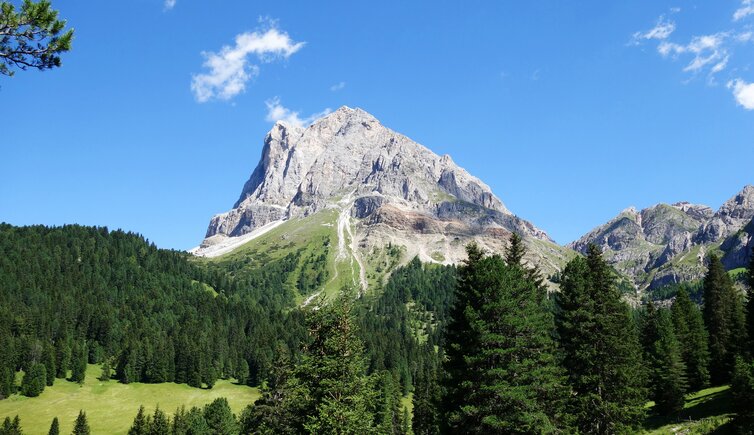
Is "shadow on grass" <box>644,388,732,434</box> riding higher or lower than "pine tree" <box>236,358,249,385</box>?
lower

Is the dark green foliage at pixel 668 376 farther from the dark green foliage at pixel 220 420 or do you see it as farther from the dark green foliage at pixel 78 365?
the dark green foliage at pixel 78 365

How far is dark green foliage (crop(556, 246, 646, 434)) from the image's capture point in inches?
1533

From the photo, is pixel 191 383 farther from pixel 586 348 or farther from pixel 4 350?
pixel 586 348

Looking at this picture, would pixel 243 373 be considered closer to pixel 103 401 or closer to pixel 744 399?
pixel 103 401

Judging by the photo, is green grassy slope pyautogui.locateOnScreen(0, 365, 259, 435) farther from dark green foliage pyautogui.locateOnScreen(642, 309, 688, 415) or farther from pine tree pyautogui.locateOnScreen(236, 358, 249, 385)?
dark green foliage pyautogui.locateOnScreen(642, 309, 688, 415)

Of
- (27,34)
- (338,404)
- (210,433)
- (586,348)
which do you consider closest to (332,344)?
(338,404)

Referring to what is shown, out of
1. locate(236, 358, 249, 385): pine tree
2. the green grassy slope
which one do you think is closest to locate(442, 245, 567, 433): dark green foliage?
the green grassy slope

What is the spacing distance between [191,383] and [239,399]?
20.7m

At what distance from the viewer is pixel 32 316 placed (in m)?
174

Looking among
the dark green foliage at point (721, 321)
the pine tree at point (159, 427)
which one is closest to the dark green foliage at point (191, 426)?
the pine tree at point (159, 427)

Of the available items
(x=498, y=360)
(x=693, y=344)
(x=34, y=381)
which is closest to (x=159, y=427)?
(x=34, y=381)

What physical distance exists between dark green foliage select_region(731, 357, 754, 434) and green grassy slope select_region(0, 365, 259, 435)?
370 ft

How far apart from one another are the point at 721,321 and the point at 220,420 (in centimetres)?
8815

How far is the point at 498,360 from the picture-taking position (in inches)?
1344
